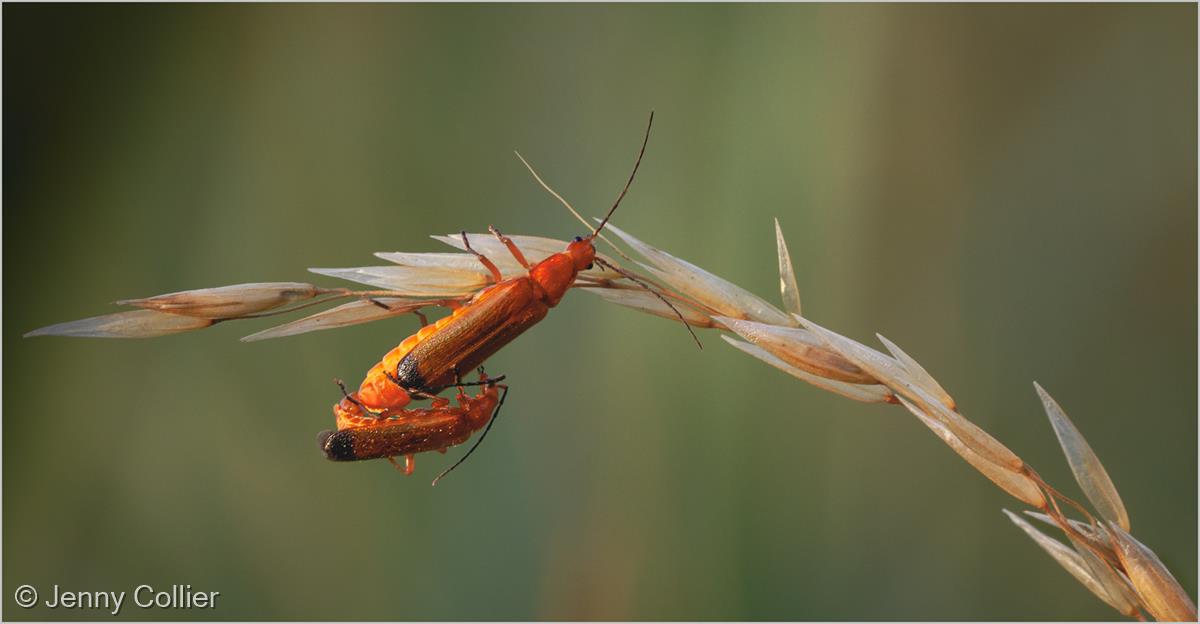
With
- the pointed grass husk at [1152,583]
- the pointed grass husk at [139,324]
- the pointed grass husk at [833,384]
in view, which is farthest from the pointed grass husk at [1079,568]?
the pointed grass husk at [139,324]

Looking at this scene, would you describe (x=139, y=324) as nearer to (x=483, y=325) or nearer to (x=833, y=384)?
(x=483, y=325)

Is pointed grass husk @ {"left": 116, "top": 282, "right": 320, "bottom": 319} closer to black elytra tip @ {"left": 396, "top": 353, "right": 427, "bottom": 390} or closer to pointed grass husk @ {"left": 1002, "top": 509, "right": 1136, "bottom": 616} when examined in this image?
black elytra tip @ {"left": 396, "top": 353, "right": 427, "bottom": 390}

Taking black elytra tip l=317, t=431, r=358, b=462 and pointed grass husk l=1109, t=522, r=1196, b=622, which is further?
black elytra tip l=317, t=431, r=358, b=462

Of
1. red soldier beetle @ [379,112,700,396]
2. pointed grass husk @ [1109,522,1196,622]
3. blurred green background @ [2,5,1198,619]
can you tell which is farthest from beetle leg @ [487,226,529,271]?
blurred green background @ [2,5,1198,619]

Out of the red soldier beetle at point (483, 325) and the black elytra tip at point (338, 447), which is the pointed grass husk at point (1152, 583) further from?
the black elytra tip at point (338, 447)

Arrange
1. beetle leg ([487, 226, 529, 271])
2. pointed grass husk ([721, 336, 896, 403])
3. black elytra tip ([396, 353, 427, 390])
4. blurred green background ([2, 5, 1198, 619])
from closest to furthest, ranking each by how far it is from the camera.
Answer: pointed grass husk ([721, 336, 896, 403]), beetle leg ([487, 226, 529, 271]), black elytra tip ([396, 353, 427, 390]), blurred green background ([2, 5, 1198, 619])

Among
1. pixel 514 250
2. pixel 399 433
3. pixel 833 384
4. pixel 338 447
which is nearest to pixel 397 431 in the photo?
pixel 399 433

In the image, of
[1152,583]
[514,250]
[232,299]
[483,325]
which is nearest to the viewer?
[1152,583]

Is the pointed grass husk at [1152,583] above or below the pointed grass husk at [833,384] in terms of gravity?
below
